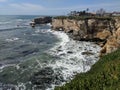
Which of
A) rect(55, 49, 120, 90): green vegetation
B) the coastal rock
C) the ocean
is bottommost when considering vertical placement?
the ocean

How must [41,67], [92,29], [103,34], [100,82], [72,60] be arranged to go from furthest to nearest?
[92,29] < [103,34] < [72,60] < [41,67] < [100,82]

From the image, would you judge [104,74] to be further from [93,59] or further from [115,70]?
[93,59]

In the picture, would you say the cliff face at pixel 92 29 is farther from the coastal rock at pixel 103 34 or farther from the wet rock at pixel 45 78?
the wet rock at pixel 45 78

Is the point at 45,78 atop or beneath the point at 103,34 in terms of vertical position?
beneath

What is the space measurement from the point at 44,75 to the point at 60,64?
21.3 ft

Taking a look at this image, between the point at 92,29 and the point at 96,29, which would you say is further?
the point at 92,29

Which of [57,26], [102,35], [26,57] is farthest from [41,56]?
[57,26]

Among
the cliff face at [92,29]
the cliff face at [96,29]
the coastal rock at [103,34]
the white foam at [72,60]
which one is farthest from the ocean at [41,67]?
the cliff face at [92,29]

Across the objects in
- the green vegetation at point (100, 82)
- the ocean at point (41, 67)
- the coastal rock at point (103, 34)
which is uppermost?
the green vegetation at point (100, 82)

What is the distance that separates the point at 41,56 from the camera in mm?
47344

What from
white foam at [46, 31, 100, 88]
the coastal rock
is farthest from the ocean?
the coastal rock

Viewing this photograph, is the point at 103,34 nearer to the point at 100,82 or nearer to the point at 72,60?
the point at 72,60

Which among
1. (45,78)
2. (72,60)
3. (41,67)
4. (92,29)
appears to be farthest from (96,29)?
(45,78)

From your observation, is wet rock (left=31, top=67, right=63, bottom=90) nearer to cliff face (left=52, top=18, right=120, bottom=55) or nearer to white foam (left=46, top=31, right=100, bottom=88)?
white foam (left=46, top=31, right=100, bottom=88)
